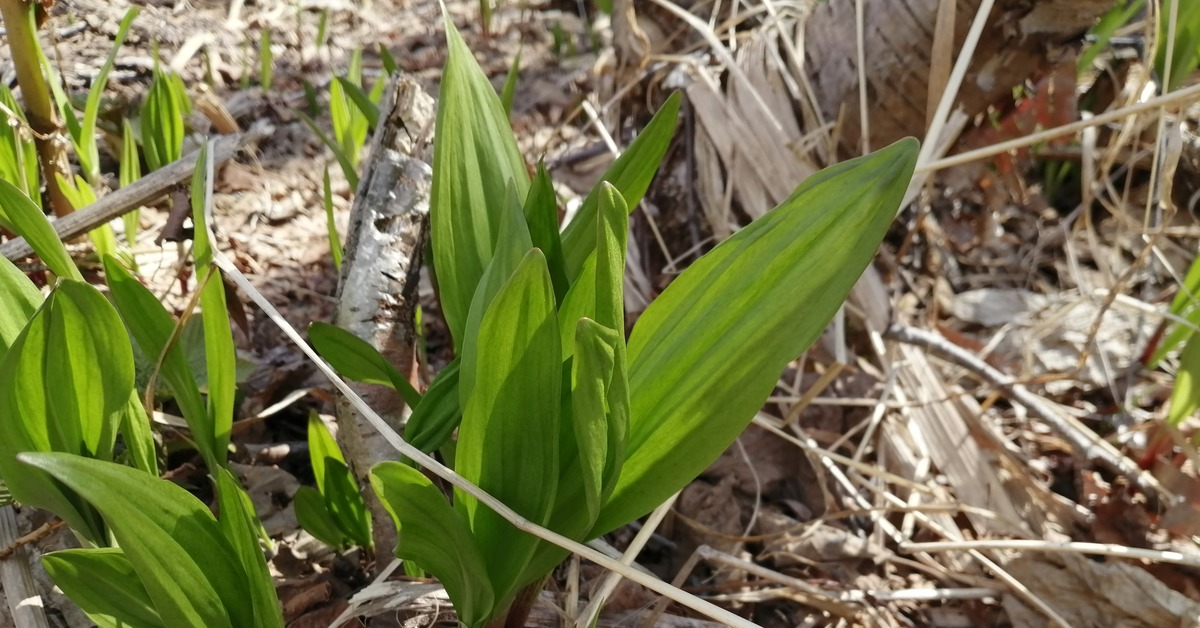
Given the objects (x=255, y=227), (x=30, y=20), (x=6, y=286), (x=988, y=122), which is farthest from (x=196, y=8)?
(x=988, y=122)

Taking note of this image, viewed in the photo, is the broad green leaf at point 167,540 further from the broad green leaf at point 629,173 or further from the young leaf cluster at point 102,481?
the broad green leaf at point 629,173

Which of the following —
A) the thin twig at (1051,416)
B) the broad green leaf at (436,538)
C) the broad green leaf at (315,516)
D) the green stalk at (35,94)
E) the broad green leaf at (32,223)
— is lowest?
the thin twig at (1051,416)

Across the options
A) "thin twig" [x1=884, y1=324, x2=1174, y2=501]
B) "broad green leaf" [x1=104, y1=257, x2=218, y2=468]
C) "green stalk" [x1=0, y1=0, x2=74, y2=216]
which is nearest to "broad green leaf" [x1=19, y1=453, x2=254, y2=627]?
"broad green leaf" [x1=104, y1=257, x2=218, y2=468]

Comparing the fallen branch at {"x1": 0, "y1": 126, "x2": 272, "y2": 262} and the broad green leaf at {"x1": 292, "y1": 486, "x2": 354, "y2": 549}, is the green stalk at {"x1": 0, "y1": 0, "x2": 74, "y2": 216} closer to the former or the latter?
the fallen branch at {"x1": 0, "y1": 126, "x2": 272, "y2": 262}

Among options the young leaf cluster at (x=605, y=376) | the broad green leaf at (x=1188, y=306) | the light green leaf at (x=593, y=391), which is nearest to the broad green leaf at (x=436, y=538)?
the young leaf cluster at (x=605, y=376)

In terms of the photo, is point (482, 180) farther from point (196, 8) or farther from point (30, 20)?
point (196, 8)

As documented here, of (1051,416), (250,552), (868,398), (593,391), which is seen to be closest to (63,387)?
(250,552)

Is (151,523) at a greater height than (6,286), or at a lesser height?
lesser
